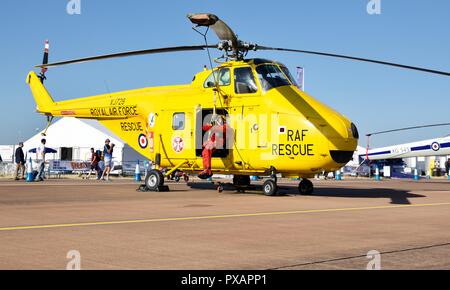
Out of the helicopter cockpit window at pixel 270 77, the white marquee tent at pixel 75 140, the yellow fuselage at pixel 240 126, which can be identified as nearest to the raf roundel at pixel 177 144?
the yellow fuselage at pixel 240 126

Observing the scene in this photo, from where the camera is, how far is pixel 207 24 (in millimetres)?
13156

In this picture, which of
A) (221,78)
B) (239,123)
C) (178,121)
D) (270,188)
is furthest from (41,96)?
(270,188)

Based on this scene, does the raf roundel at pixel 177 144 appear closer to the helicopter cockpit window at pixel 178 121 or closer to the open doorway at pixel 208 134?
the helicopter cockpit window at pixel 178 121

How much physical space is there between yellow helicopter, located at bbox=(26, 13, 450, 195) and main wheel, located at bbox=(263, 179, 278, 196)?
33 mm

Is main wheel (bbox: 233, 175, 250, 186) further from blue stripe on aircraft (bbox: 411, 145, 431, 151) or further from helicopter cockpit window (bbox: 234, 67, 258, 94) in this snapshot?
blue stripe on aircraft (bbox: 411, 145, 431, 151)

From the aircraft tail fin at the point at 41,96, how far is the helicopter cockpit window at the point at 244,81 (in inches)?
364

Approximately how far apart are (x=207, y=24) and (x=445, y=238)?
7.36 m

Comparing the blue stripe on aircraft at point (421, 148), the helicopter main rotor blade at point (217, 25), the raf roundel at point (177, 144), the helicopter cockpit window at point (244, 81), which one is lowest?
the raf roundel at point (177, 144)

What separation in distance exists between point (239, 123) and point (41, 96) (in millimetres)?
10388

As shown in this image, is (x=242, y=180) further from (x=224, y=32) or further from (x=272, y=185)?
(x=224, y=32)

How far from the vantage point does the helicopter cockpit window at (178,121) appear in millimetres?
18430

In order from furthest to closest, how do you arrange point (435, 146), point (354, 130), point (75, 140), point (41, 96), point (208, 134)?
point (75, 140), point (435, 146), point (41, 96), point (208, 134), point (354, 130)

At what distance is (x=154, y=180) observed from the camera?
60.6ft
